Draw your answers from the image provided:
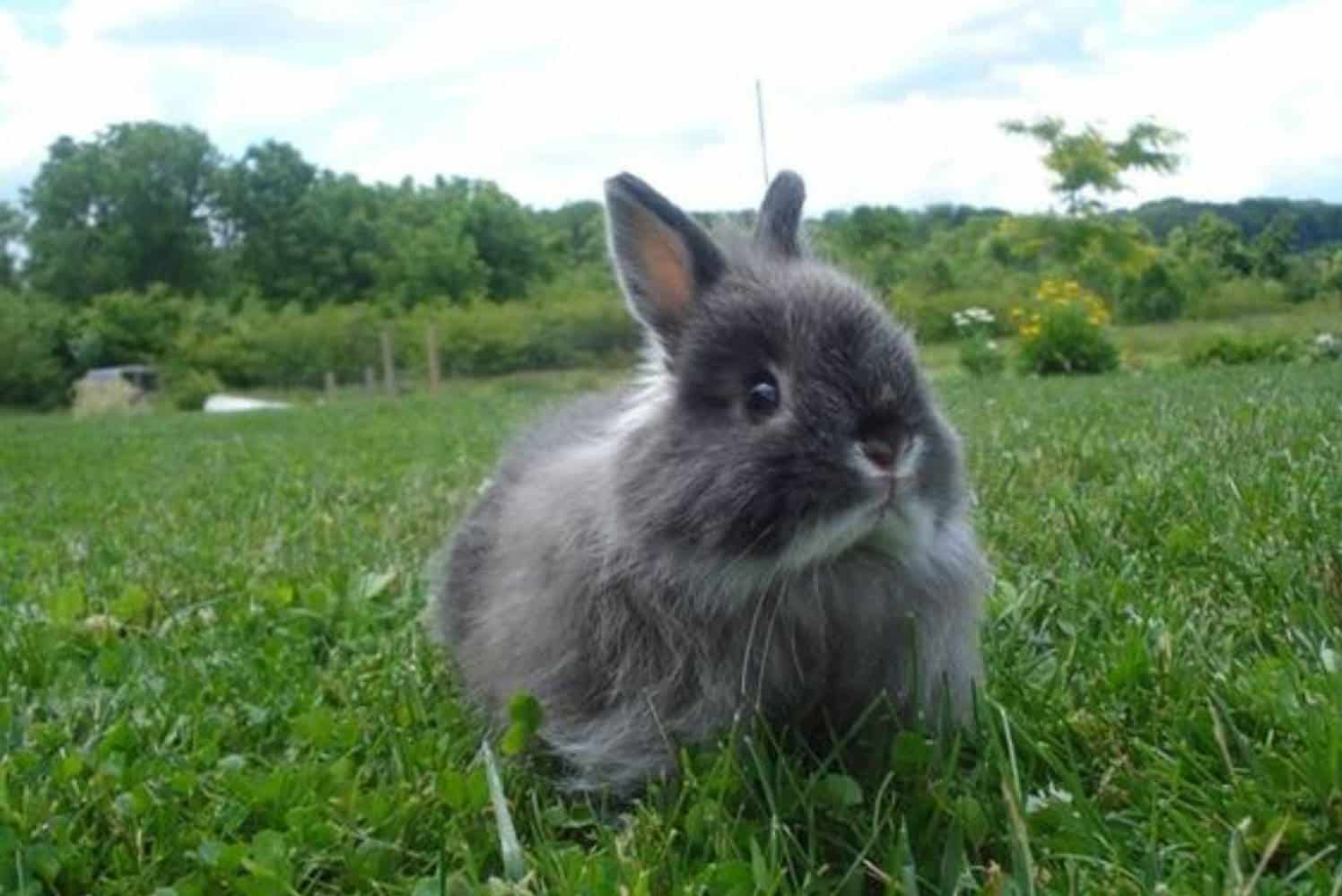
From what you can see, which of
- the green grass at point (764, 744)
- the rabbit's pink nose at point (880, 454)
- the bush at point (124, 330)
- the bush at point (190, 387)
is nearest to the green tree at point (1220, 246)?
the green grass at point (764, 744)

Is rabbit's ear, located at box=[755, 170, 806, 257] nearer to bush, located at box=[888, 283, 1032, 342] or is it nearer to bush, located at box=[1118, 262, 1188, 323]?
bush, located at box=[888, 283, 1032, 342]

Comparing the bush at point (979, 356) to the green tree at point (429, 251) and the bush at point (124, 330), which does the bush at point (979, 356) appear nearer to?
the green tree at point (429, 251)

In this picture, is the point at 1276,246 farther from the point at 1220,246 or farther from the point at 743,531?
the point at 743,531

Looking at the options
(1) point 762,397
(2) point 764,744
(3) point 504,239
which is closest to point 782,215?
(1) point 762,397

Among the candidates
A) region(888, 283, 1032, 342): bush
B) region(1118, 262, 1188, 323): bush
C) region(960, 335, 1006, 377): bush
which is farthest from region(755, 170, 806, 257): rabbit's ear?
region(1118, 262, 1188, 323): bush

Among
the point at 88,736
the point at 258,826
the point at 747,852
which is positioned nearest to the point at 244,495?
the point at 88,736

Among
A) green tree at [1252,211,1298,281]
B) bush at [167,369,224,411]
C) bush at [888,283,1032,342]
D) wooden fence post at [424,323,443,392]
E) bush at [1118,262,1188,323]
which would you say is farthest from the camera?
bush at [167,369,224,411]
